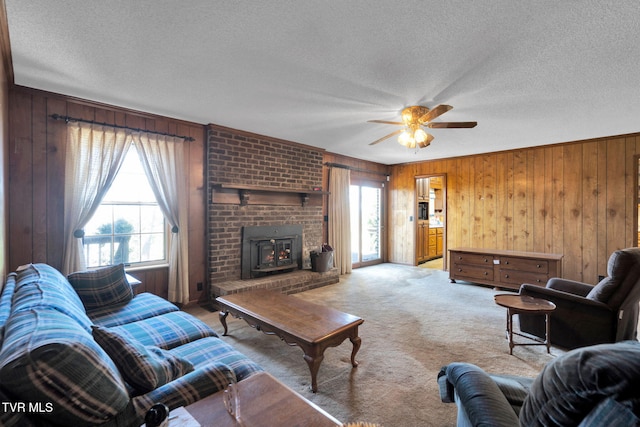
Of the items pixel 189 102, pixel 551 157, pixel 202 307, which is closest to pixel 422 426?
pixel 202 307

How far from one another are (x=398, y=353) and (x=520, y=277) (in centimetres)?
310

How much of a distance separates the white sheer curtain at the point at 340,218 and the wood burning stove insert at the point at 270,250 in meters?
0.99

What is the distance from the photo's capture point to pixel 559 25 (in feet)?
5.95

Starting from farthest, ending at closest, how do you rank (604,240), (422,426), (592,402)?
1. (604,240)
2. (422,426)
3. (592,402)

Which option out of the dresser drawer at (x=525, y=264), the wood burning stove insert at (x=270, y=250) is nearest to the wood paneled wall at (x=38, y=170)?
the wood burning stove insert at (x=270, y=250)

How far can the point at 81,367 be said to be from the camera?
899 mm

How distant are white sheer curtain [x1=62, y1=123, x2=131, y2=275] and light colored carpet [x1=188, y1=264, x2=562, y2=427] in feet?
4.94

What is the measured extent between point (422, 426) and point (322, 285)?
127 inches

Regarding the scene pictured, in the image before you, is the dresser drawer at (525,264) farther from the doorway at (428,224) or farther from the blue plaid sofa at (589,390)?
the blue plaid sofa at (589,390)

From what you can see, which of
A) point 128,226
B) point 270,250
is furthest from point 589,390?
point 270,250

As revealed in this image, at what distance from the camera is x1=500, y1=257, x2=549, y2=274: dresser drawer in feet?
14.0

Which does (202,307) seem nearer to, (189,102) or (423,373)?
(189,102)

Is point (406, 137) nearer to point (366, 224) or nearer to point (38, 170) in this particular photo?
point (366, 224)

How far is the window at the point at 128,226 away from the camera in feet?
10.7
